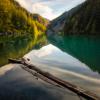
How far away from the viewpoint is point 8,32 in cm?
19838

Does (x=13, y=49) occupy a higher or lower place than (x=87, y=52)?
lower

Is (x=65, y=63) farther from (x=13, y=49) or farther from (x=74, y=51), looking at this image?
(x=13, y=49)

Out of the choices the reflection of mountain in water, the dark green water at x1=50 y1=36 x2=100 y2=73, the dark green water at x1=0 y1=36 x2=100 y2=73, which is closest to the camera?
the reflection of mountain in water

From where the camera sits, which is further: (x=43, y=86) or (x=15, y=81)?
(x=15, y=81)

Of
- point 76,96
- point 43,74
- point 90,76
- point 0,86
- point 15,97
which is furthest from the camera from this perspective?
point 90,76

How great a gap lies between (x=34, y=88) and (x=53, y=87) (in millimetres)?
2032

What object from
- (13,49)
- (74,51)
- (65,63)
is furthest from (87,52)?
(13,49)

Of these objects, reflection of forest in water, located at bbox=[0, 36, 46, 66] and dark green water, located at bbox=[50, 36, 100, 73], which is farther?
reflection of forest in water, located at bbox=[0, 36, 46, 66]

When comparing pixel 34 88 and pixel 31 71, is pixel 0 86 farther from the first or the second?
pixel 31 71

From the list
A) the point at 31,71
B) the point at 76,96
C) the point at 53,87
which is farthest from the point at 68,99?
the point at 31,71

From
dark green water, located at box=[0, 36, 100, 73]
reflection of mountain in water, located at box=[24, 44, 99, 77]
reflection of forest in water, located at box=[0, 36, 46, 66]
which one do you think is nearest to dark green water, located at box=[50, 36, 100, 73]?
dark green water, located at box=[0, 36, 100, 73]

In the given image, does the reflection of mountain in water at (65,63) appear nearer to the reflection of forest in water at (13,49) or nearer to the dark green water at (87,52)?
the dark green water at (87,52)

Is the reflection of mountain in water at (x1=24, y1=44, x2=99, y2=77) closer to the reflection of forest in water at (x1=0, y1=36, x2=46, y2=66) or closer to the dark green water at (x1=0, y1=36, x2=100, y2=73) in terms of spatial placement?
the dark green water at (x1=0, y1=36, x2=100, y2=73)

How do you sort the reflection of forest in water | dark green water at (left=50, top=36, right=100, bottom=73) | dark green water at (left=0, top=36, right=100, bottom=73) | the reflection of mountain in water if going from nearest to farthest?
1. the reflection of mountain in water
2. dark green water at (left=50, top=36, right=100, bottom=73)
3. dark green water at (left=0, top=36, right=100, bottom=73)
4. the reflection of forest in water
